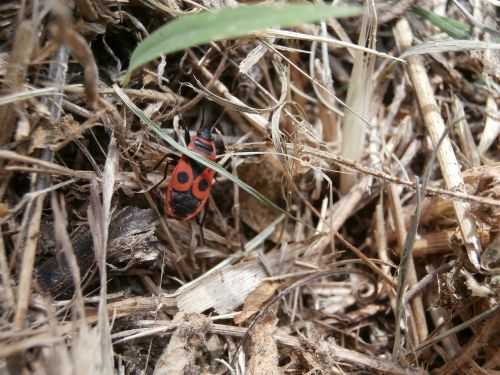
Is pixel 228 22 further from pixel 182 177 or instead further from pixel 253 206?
pixel 253 206

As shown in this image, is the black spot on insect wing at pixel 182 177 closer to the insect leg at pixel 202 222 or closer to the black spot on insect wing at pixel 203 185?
the black spot on insect wing at pixel 203 185

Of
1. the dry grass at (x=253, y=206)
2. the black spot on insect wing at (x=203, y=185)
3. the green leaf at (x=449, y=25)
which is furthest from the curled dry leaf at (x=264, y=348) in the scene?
the green leaf at (x=449, y=25)

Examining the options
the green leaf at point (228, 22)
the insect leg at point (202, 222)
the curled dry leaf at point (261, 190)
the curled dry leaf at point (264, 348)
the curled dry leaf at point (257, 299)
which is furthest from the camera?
the curled dry leaf at point (261, 190)

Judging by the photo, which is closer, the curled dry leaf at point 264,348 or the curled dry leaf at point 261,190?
the curled dry leaf at point 264,348

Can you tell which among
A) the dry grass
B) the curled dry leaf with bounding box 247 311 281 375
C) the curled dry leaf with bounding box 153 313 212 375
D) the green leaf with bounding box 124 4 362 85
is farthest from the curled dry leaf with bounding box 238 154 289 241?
the green leaf with bounding box 124 4 362 85

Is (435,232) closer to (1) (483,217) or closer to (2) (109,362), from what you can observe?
(1) (483,217)

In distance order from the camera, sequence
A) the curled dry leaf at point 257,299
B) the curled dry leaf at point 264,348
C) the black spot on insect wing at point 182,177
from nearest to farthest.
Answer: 1. the curled dry leaf at point 264,348
2. the curled dry leaf at point 257,299
3. the black spot on insect wing at point 182,177
